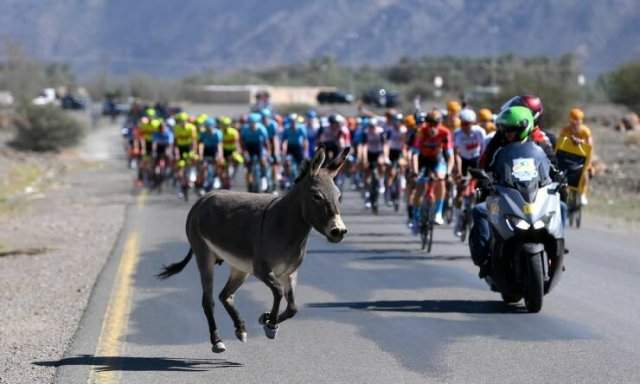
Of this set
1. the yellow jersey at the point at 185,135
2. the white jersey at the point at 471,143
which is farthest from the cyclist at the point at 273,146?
the white jersey at the point at 471,143

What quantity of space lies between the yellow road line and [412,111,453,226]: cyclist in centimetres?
404

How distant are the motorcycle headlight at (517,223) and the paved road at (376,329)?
820 millimetres

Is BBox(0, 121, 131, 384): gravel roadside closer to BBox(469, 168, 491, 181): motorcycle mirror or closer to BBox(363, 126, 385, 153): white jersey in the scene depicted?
BBox(469, 168, 491, 181): motorcycle mirror

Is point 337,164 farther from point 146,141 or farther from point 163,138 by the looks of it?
point 146,141

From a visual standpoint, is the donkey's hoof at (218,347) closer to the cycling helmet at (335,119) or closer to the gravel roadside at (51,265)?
the gravel roadside at (51,265)

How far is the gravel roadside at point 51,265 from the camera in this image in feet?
35.9

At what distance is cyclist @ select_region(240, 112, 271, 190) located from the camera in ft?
91.1

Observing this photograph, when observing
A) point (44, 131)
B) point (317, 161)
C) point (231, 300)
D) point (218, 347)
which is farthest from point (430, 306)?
point (44, 131)

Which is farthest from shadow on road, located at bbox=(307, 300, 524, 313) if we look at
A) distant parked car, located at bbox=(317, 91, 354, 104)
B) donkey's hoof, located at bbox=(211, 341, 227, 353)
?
distant parked car, located at bbox=(317, 91, 354, 104)

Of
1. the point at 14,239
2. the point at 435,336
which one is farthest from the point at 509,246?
the point at 14,239

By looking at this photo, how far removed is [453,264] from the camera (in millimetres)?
16141

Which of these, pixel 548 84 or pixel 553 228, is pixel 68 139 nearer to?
pixel 548 84

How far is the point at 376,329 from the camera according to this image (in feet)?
37.1

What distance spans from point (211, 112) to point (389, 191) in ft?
242
